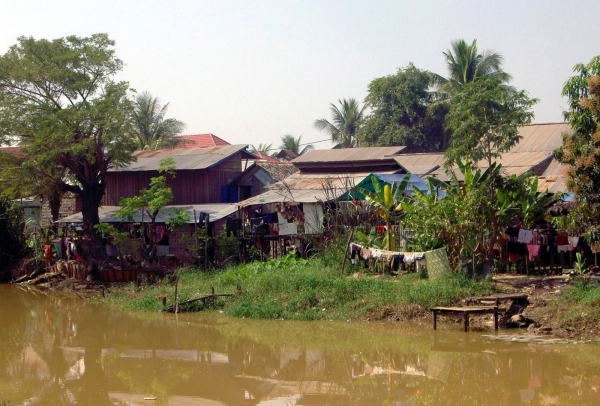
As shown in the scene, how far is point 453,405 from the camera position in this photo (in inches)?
356

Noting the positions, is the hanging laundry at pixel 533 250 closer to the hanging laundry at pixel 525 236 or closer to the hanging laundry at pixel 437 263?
the hanging laundry at pixel 525 236

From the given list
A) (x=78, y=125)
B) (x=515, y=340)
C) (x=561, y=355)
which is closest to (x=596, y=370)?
(x=561, y=355)

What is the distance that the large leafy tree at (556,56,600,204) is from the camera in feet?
43.3

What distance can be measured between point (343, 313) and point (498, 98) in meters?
5.53

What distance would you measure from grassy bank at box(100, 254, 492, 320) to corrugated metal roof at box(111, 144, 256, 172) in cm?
649

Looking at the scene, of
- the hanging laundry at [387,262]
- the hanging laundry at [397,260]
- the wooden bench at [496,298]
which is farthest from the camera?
the hanging laundry at [387,262]

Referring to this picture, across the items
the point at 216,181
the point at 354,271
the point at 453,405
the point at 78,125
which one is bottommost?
the point at 453,405

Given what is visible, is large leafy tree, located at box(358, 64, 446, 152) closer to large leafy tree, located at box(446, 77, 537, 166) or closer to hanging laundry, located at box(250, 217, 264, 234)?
hanging laundry, located at box(250, 217, 264, 234)

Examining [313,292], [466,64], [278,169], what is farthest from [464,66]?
[313,292]

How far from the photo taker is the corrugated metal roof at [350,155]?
79.4 feet

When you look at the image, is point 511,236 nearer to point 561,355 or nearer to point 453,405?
point 561,355

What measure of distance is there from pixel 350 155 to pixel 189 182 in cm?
570

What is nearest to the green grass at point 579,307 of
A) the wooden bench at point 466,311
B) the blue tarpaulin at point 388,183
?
the wooden bench at point 466,311

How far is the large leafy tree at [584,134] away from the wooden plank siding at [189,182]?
13221 millimetres
